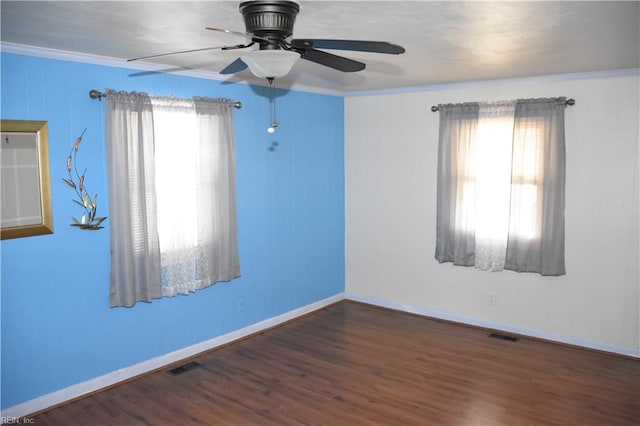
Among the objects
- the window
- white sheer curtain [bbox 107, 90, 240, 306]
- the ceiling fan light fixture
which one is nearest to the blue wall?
white sheer curtain [bbox 107, 90, 240, 306]

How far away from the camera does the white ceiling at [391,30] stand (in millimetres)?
2445

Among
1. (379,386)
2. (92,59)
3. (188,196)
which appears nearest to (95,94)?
(92,59)

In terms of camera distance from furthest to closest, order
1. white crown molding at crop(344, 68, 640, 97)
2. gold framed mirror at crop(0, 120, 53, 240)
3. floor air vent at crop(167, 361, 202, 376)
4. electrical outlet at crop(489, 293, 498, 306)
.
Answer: electrical outlet at crop(489, 293, 498, 306) < white crown molding at crop(344, 68, 640, 97) < floor air vent at crop(167, 361, 202, 376) < gold framed mirror at crop(0, 120, 53, 240)

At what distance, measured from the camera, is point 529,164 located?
15.5 feet

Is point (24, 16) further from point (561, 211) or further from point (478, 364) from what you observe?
point (561, 211)

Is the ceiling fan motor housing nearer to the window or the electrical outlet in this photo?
the window

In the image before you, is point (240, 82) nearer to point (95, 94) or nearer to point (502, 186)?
point (95, 94)

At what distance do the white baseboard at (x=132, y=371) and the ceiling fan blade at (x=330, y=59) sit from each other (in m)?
2.94

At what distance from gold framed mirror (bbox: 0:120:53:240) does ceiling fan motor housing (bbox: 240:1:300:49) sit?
6.45 ft

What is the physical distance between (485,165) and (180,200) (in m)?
2.91

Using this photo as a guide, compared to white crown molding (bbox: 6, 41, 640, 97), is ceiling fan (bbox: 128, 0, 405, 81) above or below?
below

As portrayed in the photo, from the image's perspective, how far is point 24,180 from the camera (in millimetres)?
3334

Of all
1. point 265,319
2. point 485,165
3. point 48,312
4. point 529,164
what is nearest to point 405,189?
point 485,165

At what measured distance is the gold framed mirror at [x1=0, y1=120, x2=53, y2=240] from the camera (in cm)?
324
